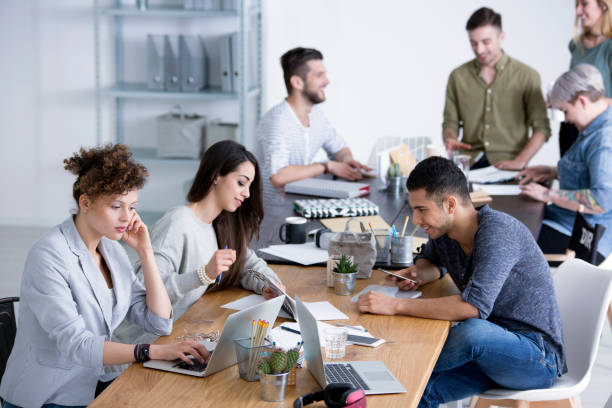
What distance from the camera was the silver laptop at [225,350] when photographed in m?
1.71

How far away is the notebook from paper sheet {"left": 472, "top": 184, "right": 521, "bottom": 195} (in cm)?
61

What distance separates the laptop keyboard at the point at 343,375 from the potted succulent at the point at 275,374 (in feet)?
0.43

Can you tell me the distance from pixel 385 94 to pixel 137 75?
197cm

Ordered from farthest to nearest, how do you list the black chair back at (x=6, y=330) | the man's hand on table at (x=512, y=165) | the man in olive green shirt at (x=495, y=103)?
the man in olive green shirt at (x=495, y=103), the man's hand on table at (x=512, y=165), the black chair back at (x=6, y=330)

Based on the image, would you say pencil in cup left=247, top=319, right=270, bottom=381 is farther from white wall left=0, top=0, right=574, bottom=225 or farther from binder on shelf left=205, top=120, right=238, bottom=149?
white wall left=0, top=0, right=574, bottom=225

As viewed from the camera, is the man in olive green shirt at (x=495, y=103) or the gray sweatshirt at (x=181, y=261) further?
the man in olive green shirt at (x=495, y=103)

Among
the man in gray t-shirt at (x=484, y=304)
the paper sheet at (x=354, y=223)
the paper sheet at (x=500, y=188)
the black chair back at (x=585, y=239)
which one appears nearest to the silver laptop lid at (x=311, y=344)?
the man in gray t-shirt at (x=484, y=304)

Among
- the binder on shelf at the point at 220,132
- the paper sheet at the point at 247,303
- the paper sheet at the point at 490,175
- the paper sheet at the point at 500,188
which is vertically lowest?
the paper sheet at the point at 247,303

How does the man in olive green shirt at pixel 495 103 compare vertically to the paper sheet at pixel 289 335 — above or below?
above

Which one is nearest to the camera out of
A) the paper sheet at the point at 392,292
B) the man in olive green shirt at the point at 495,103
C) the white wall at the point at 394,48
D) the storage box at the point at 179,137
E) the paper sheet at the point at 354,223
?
the paper sheet at the point at 392,292

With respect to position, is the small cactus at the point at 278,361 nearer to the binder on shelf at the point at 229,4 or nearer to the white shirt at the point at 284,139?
the white shirt at the point at 284,139

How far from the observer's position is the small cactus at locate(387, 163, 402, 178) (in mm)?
3887

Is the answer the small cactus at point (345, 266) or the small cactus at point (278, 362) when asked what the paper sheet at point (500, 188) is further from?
the small cactus at point (278, 362)

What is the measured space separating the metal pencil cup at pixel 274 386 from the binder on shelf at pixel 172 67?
13.5 ft
